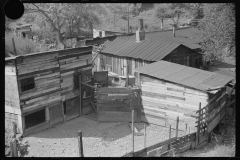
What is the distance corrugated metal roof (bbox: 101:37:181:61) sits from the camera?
73.0ft

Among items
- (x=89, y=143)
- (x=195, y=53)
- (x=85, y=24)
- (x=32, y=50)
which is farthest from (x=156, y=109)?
(x=85, y=24)

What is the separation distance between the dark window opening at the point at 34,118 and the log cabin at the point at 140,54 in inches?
374

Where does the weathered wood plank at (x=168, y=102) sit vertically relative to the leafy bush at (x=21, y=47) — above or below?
below

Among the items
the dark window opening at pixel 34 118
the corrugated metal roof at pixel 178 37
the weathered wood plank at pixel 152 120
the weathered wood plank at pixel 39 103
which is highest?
the corrugated metal roof at pixel 178 37

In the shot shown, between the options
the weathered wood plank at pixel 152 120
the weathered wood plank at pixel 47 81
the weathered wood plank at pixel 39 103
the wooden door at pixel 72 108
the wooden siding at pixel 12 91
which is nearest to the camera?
the wooden siding at pixel 12 91

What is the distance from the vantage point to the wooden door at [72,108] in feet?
59.6

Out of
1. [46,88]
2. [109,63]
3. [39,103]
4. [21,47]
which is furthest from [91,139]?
[109,63]

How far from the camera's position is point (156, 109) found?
54.5 feet

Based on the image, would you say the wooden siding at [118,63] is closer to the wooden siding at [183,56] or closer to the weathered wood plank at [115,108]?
the wooden siding at [183,56]

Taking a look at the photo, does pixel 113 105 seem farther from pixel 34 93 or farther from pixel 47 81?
pixel 34 93

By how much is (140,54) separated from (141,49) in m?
0.95

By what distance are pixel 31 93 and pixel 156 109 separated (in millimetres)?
7478

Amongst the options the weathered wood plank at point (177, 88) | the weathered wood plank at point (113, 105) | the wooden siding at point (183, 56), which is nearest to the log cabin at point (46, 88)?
the weathered wood plank at point (113, 105)

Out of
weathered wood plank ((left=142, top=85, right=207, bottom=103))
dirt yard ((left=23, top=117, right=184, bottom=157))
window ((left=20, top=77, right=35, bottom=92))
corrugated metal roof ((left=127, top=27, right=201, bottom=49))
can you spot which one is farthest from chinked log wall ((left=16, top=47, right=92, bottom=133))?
corrugated metal roof ((left=127, top=27, right=201, bottom=49))
